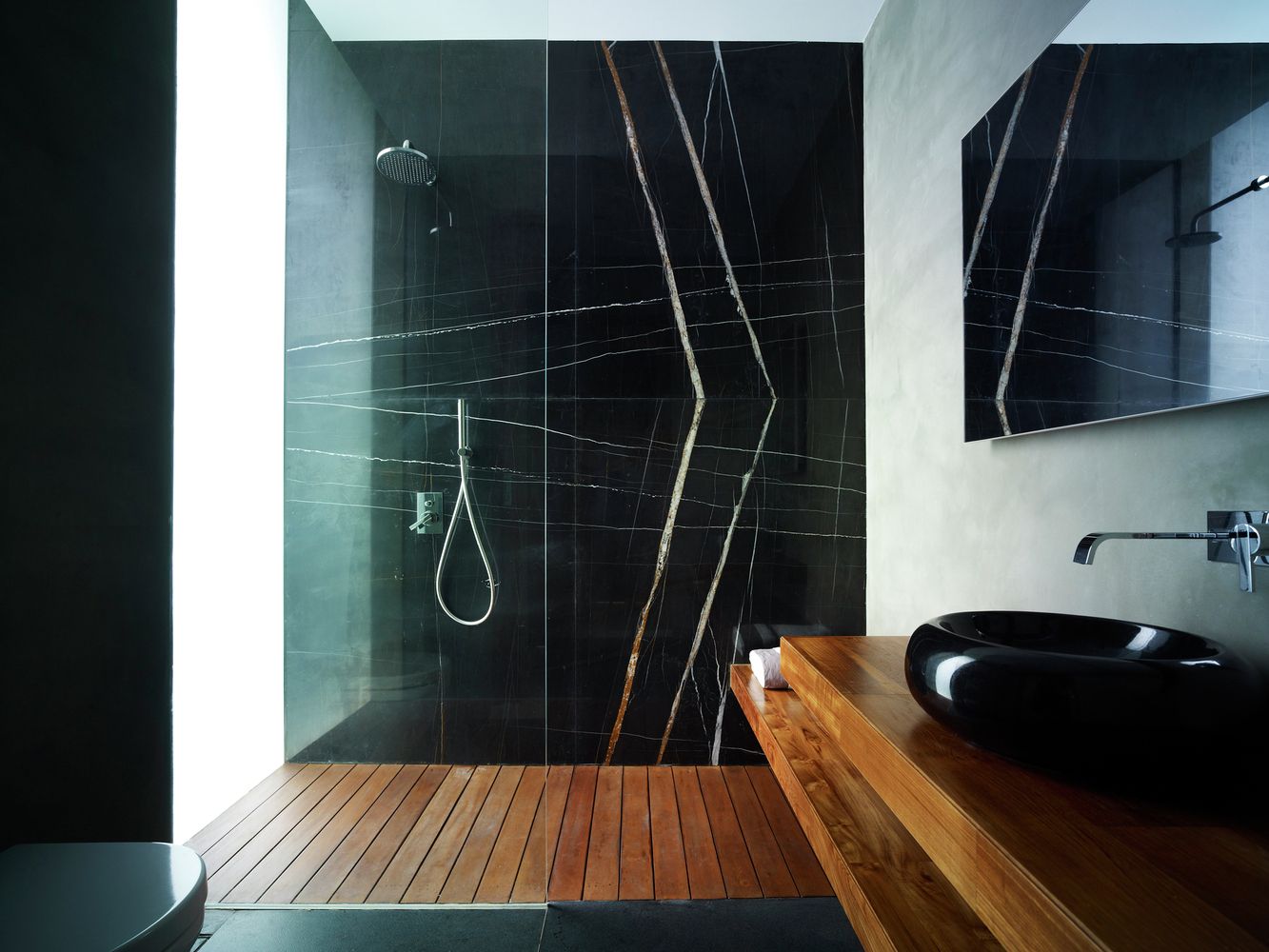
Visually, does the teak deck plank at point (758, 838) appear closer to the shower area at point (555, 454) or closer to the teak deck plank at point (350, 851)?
the shower area at point (555, 454)

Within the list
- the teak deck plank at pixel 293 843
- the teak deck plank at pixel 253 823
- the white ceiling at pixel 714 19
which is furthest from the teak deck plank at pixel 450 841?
the white ceiling at pixel 714 19

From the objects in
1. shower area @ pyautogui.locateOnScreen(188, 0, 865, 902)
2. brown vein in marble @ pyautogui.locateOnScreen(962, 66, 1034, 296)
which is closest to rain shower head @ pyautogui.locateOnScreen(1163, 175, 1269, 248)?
brown vein in marble @ pyautogui.locateOnScreen(962, 66, 1034, 296)

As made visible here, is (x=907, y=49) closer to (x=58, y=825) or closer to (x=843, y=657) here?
(x=843, y=657)

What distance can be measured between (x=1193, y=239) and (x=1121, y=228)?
176 mm

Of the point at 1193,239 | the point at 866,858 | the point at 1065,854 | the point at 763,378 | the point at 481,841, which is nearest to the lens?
the point at 1065,854

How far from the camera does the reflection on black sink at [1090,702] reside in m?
0.76

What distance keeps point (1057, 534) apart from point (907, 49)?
1846 mm

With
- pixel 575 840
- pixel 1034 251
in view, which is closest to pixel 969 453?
pixel 1034 251

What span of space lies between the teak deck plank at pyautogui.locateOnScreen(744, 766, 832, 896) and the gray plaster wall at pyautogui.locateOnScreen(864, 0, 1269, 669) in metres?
0.78

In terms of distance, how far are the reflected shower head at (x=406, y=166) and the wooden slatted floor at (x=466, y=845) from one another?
1753 mm

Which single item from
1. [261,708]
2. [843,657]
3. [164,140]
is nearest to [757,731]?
[843,657]

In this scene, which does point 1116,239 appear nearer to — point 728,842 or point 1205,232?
point 1205,232

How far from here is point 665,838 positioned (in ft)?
7.14

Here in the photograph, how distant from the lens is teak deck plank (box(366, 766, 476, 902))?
174cm
